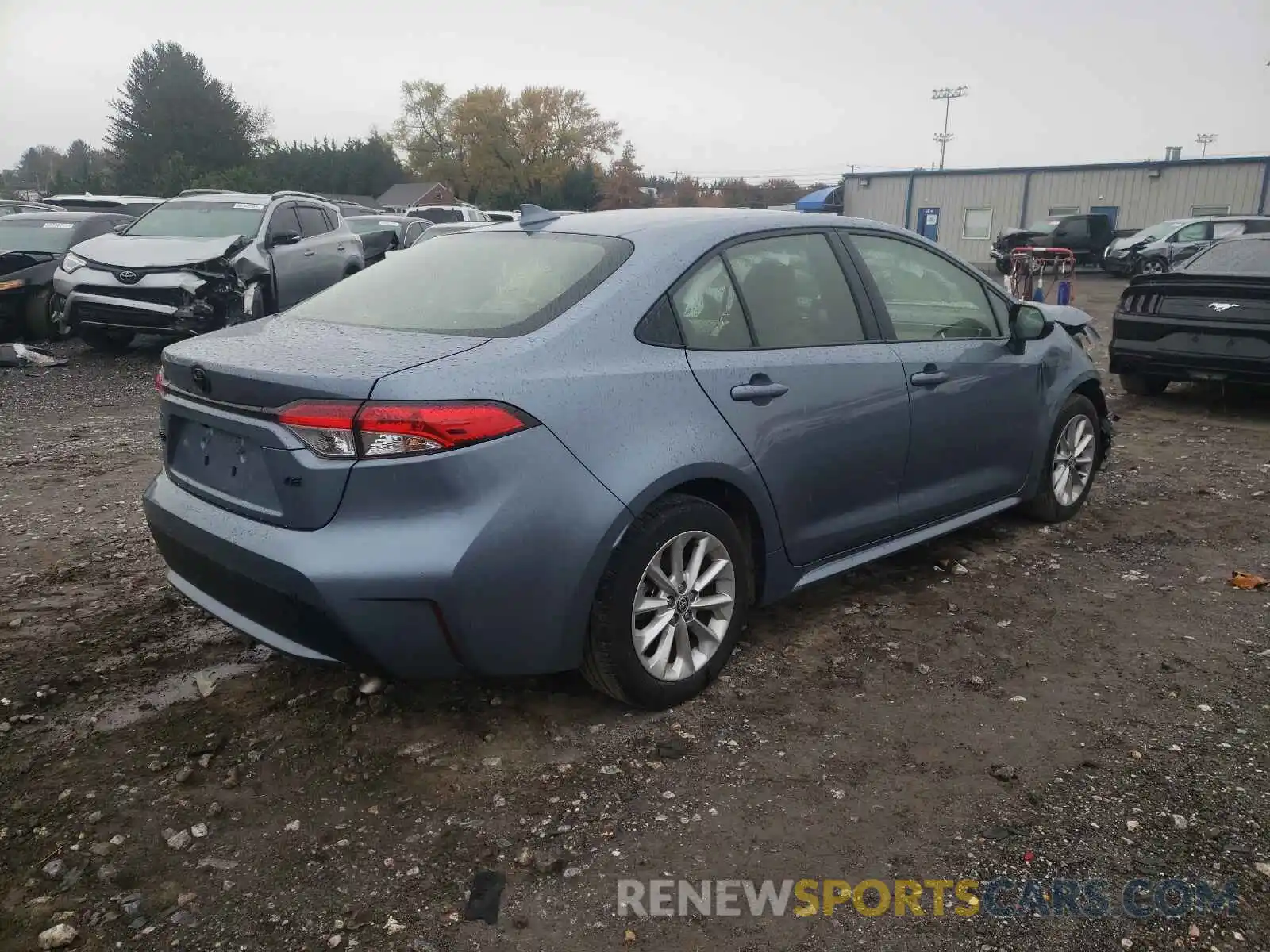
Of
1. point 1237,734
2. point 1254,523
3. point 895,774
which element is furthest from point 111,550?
point 1254,523

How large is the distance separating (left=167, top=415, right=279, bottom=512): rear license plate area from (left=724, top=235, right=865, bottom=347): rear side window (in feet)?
5.46

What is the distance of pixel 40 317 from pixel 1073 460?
11.1 meters

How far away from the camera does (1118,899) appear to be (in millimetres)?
2307

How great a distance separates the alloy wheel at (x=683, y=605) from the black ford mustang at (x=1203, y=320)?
19.8 feet

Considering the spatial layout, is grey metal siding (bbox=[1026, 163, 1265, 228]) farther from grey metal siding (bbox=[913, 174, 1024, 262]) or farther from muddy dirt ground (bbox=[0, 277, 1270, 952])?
muddy dirt ground (bbox=[0, 277, 1270, 952])

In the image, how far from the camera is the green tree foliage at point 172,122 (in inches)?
2324

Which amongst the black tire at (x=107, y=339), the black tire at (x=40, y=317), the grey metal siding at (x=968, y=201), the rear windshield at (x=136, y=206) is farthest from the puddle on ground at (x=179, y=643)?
the grey metal siding at (x=968, y=201)

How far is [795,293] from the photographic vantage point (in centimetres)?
355

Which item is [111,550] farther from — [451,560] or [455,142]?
[455,142]

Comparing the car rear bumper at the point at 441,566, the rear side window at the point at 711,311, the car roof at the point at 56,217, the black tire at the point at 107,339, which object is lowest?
the black tire at the point at 107,339

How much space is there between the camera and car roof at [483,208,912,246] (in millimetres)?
3354

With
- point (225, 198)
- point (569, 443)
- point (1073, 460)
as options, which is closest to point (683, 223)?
point (569, 443)

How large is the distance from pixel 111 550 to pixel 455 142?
7564cm

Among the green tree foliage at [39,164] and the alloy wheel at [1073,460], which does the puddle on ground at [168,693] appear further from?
the green tree foliage at [39,164]
